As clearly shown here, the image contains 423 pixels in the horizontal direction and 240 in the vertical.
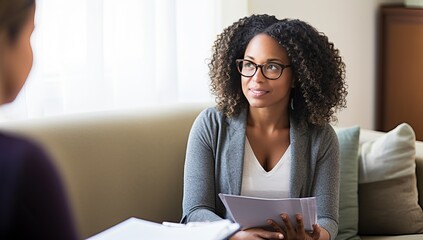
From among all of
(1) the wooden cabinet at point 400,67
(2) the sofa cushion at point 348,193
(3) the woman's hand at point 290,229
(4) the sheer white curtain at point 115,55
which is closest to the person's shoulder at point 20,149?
(3) the woman's hand at point 290,229

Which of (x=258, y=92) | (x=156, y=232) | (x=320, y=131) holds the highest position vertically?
(x=258, y=92)

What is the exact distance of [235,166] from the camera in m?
1.95

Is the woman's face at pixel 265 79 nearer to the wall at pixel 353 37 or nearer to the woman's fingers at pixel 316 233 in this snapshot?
the woman's fingers at pixel 316 233

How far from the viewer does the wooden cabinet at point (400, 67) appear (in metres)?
3.53

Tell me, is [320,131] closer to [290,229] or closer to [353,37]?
[290,229]

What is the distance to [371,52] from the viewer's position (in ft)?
11.9

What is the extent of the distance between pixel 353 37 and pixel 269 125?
A: 1.61 m

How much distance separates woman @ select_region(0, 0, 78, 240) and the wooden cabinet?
10.4 feet

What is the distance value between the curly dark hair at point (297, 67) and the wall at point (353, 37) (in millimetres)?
1120

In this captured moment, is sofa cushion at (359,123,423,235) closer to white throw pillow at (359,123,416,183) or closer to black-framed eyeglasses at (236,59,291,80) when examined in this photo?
white throw pillow at (359,123,416,183)

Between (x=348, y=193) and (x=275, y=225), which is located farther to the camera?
(x=348, y=193)

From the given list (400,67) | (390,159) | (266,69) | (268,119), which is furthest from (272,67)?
(400,67)

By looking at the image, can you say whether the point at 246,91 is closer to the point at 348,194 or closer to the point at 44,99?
the point at 348,194

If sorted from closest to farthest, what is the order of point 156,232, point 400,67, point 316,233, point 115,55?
point 156,232
point 316,233
point 115,55
point 400,67
